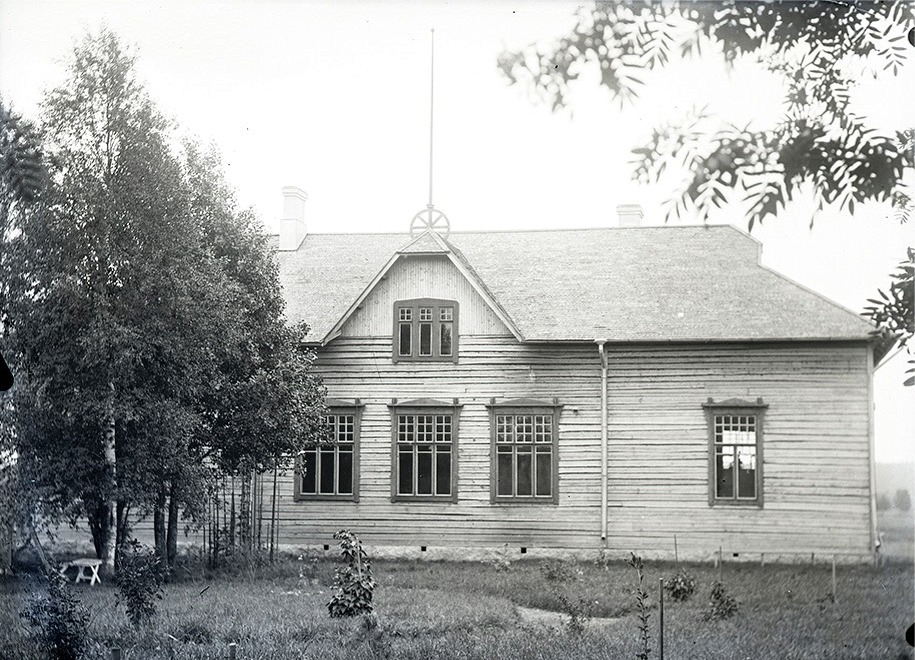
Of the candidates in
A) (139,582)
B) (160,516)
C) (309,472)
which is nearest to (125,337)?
(160,516)

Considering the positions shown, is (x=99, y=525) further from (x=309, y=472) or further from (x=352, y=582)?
(x=352, y=582)

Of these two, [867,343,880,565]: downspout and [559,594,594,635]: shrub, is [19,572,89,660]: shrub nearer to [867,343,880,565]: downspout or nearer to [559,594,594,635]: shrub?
[559,594,594,635]: shrub

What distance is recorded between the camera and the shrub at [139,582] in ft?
19.4

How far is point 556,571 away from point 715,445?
1484 millimetres

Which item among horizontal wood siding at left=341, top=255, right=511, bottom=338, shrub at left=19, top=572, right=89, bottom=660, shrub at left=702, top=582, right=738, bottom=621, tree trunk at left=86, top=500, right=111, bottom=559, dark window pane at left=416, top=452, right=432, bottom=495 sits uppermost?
horizontal wood siding at left=341, top=255, right=511, bottom=338

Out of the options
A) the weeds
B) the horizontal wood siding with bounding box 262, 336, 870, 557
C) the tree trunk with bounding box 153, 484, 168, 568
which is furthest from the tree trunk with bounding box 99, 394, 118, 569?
the weeds

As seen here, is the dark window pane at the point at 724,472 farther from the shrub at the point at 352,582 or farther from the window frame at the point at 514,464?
the shrub at the point at 352,582

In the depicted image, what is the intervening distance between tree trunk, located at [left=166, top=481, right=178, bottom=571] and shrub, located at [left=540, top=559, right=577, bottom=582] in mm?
2742

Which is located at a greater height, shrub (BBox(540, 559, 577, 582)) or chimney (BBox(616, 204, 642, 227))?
chimney (BBox(616, 204, 642, 227))

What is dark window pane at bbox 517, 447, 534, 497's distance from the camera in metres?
6.02

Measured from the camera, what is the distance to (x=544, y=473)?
6039 millimetres

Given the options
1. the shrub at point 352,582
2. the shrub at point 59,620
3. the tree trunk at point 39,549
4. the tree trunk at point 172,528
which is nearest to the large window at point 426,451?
the shrub at point 352,582

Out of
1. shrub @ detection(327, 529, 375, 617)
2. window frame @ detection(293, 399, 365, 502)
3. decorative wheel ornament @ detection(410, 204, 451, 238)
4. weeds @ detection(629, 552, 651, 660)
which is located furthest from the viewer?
decorative wheel ornament @ detection(410, 204, 451, 238)

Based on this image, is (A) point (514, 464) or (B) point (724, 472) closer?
(B) point (724, 472)
